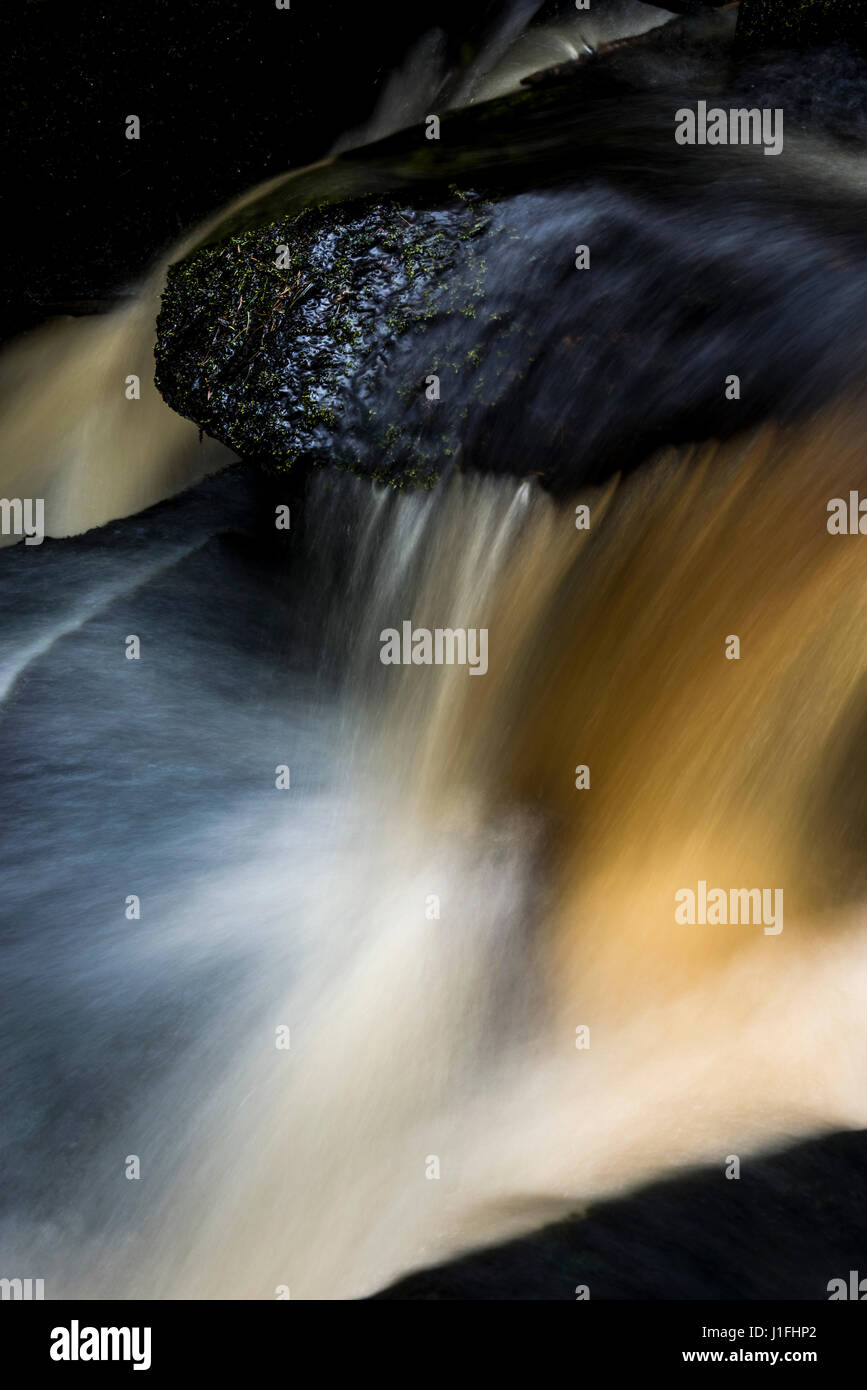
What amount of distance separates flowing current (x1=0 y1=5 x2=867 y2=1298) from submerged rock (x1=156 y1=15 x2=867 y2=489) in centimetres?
11

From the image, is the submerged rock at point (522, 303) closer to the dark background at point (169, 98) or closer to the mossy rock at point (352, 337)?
the mossy rock at point (352, 337)

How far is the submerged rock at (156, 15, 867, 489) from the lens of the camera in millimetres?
3660

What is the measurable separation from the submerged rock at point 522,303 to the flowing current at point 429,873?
0.11 meters

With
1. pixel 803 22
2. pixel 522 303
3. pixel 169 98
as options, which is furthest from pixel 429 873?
pixel 169 98

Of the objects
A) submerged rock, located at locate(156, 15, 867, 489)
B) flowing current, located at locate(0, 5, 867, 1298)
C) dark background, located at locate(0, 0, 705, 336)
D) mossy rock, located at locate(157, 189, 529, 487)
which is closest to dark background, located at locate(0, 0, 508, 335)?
dark background, located at locate(0, 0, 705, 336)

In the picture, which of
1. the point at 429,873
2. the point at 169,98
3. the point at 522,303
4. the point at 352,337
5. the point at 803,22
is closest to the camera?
the point at 429,873

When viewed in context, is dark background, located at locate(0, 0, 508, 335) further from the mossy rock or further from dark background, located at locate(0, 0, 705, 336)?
the mossy rock

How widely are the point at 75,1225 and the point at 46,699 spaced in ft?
5.36

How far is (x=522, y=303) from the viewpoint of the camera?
4.06 meters

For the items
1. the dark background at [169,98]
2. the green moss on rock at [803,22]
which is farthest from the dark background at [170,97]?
the green moss on rock at [803,22]

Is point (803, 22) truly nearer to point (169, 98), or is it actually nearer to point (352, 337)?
point (352, 337)

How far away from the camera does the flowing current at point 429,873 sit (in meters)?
2.90

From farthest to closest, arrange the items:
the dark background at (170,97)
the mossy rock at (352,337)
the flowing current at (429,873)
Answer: the dark background at (170,97) < the mossy rock at (352,337) < the flowing current at (429,873)

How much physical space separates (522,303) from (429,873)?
1.69 metres
